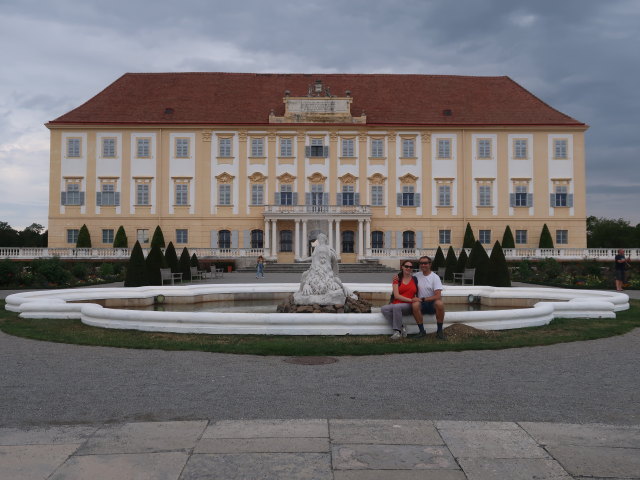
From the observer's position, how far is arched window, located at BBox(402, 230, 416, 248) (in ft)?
135

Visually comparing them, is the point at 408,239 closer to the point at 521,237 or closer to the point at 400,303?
the point at 521,237

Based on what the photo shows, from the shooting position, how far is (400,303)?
8867 millimetres

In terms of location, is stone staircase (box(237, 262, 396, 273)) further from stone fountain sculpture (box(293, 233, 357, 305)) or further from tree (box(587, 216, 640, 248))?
tree (box(587, 216, 640, 248))

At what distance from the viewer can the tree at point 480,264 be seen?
1894cm

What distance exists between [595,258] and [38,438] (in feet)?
112

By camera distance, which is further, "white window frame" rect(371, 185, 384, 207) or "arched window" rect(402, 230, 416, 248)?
"white window frame" rect(371, 185, 384, 207)

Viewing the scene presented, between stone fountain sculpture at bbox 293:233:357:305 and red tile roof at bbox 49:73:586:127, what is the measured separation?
3195 centimetres

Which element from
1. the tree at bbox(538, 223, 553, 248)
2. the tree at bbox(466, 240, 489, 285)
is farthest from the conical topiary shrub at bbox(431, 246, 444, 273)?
the tree at bbox(538, 223, 553, 248)

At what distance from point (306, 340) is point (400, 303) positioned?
1.53 meters

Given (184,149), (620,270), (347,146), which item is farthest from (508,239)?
(184,149)

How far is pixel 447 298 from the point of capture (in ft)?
45.8

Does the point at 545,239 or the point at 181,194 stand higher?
the point at 181,194

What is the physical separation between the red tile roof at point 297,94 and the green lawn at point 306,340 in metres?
33.0

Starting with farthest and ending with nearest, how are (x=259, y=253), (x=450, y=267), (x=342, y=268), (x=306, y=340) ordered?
(x=259, y=253)
(x=342, y=268)
(x=450, y=267)
(x=306, y=340)
